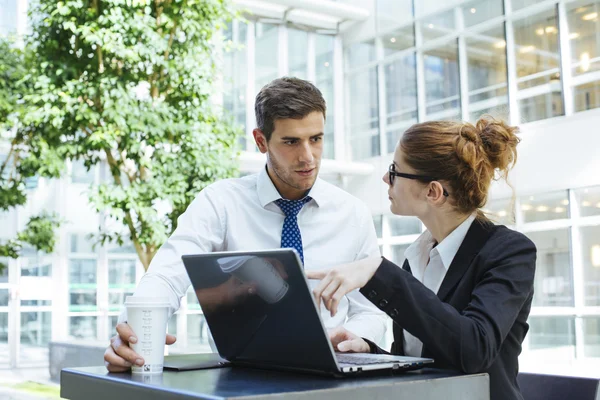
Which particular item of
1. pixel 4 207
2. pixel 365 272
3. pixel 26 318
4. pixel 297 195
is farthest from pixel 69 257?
pixel 365 272

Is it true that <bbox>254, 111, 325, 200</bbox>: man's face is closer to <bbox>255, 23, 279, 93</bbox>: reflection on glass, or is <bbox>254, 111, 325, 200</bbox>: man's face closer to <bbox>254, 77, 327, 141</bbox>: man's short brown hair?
<bbox>254, 77, 327, 141</bbox>: man's short brown hair

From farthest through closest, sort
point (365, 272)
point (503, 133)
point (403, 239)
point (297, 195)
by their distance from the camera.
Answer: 1. point (403, 239)
2. point (297, 195)
3. point (503, 133)
4. point (365, 272)

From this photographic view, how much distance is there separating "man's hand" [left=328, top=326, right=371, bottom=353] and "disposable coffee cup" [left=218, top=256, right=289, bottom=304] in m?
0.39

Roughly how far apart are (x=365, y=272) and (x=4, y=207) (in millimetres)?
6431

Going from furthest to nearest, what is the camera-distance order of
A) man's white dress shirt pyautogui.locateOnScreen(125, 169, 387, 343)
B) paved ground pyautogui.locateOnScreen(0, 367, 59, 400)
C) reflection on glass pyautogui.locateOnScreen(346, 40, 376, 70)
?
reflection on glass pyautogui.locateOnScreen(346, 40, 376, 70) → paved ground pyautogui.locateOnScreen(0, 367, 59, 400) → man's white dress shirt pyautogui.locateOnScreen(125, 169, 387, 343)

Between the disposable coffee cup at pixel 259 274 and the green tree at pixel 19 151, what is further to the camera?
the green tree at pixel 19 151

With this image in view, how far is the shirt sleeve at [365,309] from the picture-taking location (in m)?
2.04

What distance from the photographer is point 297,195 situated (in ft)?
7.55

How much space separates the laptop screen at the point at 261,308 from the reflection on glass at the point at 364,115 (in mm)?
11662

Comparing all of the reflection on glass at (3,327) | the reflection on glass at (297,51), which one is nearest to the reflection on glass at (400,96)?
the reflection on glass at (297,51)

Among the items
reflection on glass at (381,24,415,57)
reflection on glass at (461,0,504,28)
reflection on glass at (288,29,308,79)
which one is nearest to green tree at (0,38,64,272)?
reflection on glass at (288,29,308,79)

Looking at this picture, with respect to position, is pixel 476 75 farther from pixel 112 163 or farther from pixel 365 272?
pixel 365 272

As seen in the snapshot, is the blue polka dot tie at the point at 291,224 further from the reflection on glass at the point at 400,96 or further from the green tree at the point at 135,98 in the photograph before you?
the reflection on glass at the point at 400,96

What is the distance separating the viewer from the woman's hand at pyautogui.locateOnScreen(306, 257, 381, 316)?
1293 millimetres
